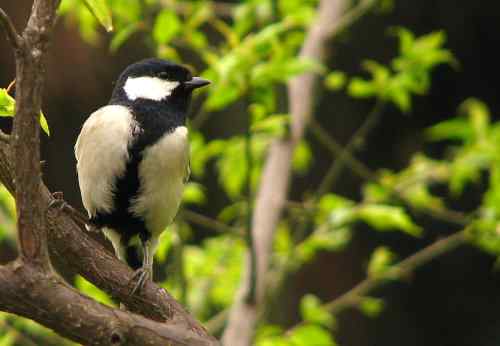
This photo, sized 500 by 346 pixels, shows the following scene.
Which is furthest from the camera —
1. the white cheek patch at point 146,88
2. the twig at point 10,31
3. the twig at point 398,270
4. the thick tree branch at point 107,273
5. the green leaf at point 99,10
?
the twig at point 398,270

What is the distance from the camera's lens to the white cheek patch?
7.88 ft

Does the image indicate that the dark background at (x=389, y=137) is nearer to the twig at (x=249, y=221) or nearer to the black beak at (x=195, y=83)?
the twig at (x=249, y=221)

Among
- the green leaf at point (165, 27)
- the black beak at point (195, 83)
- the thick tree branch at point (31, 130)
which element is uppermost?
the green leaf at point (165, 27)

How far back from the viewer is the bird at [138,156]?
7.39ft

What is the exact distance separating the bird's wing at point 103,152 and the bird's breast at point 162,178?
0.21ft

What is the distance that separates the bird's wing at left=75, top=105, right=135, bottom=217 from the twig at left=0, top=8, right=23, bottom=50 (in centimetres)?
85

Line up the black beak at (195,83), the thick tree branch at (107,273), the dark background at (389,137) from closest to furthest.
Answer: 1. the thick tree branch at (107,273)
2. the black beak at (195,83)
3. the dark background at (389,137)

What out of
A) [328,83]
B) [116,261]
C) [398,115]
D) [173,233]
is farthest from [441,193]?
[116,261]

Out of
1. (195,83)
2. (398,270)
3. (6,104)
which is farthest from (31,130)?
(398,270)

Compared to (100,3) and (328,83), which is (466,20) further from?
(100,3)

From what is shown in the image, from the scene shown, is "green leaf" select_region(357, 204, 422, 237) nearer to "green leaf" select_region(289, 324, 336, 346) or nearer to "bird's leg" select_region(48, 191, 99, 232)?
"green leaf" select_region(289, 324, 336, 346)

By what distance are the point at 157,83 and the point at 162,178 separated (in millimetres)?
321

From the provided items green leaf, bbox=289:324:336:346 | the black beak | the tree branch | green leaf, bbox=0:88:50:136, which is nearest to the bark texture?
the tree branch

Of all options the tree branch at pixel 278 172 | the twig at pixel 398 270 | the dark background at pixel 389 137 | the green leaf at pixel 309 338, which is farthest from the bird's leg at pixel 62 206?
the dark background at pixel 389 137
